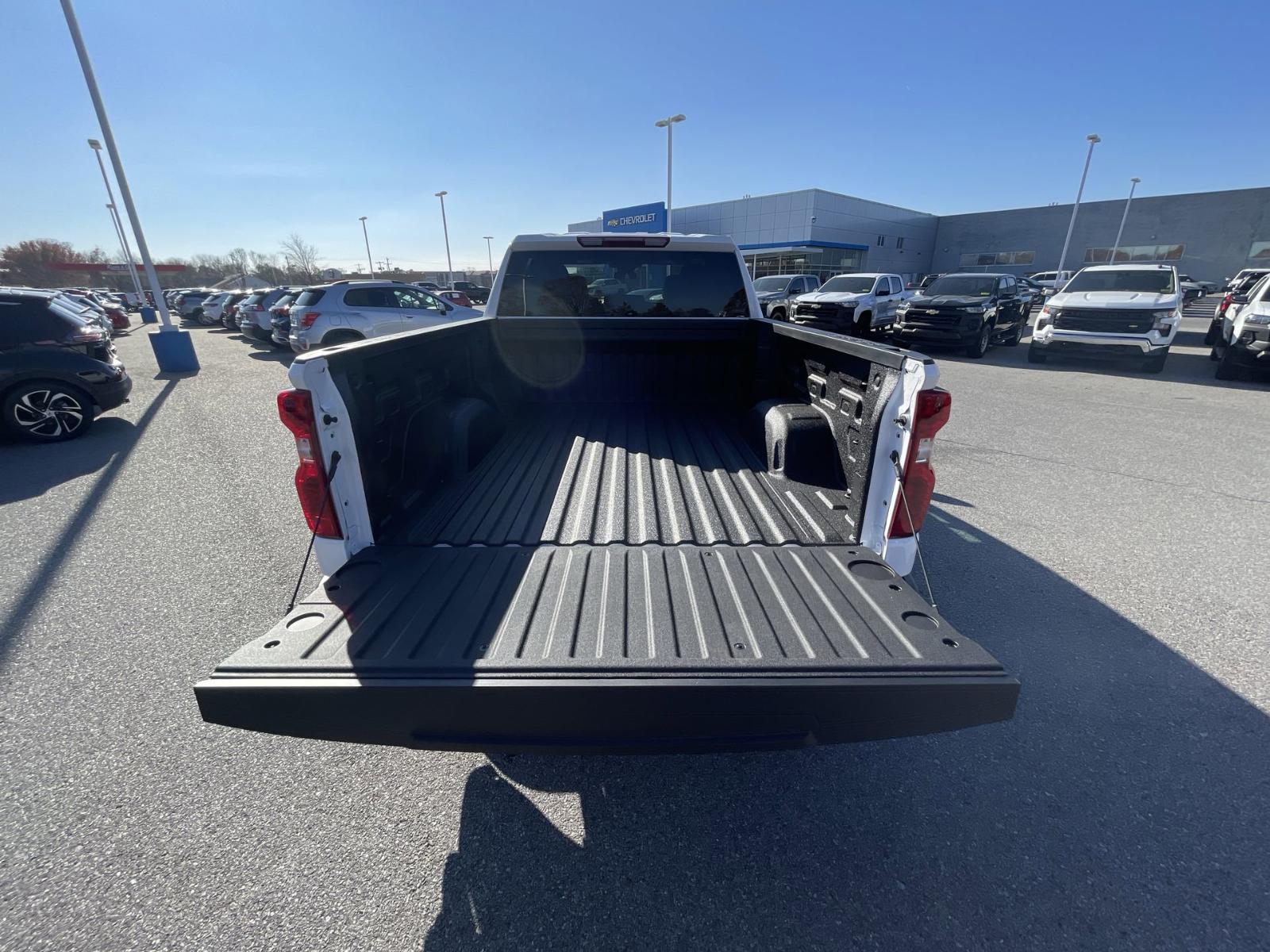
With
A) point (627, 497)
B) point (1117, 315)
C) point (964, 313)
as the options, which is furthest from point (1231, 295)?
point (627, 497)

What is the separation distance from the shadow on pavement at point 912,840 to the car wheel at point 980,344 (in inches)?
541

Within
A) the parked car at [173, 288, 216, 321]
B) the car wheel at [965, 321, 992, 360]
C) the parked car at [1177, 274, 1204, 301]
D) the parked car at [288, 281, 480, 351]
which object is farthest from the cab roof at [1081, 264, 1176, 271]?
the parked car at [173, 288, 216, 321]

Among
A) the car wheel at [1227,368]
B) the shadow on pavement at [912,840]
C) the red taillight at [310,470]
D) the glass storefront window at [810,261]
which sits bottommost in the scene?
the shadow on pavement at [912,840]

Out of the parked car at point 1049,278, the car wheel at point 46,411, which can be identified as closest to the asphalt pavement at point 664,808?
the car wheel at point 46,411

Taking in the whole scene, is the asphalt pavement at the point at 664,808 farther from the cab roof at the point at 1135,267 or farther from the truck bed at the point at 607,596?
the cab roof at the point at 1135,267

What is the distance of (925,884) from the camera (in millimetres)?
1795

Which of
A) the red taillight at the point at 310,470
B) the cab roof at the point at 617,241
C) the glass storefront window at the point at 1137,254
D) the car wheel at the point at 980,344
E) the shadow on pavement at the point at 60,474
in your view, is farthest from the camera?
the glass storefront window at the point at 1137,254

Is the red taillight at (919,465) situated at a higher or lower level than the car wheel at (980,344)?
higher

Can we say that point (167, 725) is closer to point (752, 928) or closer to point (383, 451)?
point (383, 451)

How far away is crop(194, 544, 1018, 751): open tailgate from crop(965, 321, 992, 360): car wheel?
600 inches

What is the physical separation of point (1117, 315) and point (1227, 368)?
2205mm

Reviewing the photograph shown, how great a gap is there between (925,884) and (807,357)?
2707 millimetres

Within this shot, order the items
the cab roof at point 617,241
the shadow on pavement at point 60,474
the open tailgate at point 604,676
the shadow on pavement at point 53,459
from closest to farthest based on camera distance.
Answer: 1. the open tailgate at point 604,676
2. the shadow on pavement at point 60,474
3. the cab roof at point 617,241
4. the shadow on pavement at point 53,459

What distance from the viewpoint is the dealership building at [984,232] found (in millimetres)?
40156
